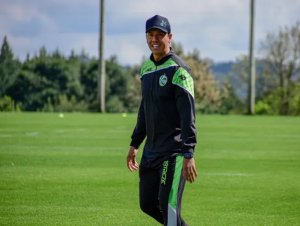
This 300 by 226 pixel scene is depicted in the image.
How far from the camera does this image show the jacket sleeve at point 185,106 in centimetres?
736

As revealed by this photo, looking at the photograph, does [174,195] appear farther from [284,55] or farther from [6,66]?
[284,55]

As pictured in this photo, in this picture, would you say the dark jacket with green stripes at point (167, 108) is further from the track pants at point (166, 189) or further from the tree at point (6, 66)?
the tree at point (6, 66)

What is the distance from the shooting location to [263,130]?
28656 mm

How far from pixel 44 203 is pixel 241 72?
3701 inches

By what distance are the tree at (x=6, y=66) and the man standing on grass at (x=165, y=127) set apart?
102 ft

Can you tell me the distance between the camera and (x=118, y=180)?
47.7 feet

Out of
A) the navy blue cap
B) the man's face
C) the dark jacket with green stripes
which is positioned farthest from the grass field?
the navy blue cap

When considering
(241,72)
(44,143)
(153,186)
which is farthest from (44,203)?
(241,72)

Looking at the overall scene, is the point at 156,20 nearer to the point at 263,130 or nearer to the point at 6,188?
the point at 6,188

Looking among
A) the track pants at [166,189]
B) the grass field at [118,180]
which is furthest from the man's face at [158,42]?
the grass field at [118,180]

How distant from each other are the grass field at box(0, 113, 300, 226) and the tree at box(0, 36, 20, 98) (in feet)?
41.9

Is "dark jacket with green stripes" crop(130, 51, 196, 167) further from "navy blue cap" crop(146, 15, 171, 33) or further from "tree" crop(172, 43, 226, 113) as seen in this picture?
"tree" crop(172, 43, 226, 113)

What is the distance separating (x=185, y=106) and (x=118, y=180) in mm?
7277

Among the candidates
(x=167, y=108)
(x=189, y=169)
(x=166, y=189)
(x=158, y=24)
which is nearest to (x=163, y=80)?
(x=167, y=108)
